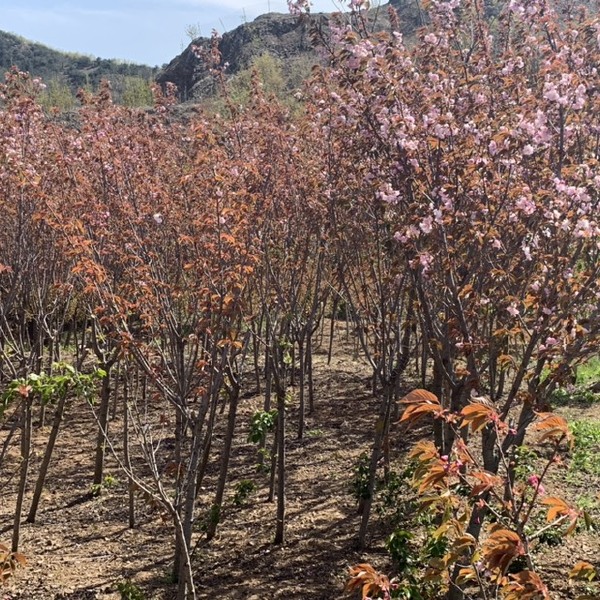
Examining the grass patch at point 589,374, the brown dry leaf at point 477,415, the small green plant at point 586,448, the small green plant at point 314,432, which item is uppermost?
the brown dry leaf at point 477,415

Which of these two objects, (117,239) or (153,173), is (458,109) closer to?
(117,239)

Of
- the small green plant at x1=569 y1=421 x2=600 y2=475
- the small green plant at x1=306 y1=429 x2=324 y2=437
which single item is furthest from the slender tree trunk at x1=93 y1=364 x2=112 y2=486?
the small green plant at x1=569 y1=421 x2=600 y2=475

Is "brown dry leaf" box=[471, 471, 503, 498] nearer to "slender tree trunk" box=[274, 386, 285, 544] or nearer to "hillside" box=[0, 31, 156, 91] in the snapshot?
"slender tree trunk" box=[274, 386, 285, 544]

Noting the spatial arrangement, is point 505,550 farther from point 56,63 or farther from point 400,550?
point 56,63

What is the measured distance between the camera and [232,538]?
24.5ft

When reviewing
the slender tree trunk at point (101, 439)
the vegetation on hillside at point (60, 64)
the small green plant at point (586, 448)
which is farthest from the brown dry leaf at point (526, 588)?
the vegetation on hillside at point (60, 64)

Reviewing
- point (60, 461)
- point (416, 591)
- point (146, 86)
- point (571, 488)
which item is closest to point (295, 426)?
point (60, 461)

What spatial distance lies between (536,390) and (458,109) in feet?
8.03

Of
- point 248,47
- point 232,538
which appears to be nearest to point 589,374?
point 232,538

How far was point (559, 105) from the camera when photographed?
4.64m

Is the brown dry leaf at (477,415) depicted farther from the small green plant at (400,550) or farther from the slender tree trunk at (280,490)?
the slender tree trunk at (280,490)

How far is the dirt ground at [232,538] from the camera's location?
650 cm

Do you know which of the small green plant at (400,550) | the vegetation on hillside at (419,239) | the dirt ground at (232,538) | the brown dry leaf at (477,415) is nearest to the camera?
the brown dry leaf at (477,415)

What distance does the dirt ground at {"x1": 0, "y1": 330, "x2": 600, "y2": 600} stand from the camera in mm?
6496
